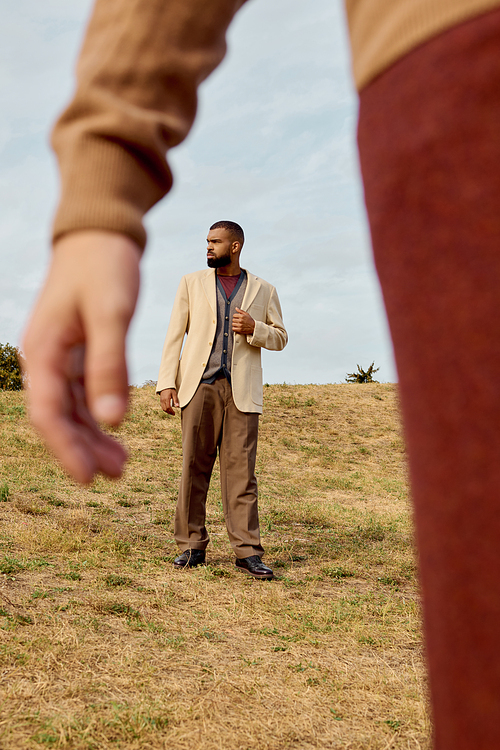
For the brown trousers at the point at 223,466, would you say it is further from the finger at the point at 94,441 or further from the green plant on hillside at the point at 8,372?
the green plant on hillside at the point at 8,372

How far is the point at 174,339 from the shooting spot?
13.5 feet

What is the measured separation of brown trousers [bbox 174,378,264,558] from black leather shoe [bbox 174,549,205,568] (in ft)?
0.12

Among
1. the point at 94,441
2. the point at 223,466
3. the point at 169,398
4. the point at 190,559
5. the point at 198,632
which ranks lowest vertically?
the point at 198,632

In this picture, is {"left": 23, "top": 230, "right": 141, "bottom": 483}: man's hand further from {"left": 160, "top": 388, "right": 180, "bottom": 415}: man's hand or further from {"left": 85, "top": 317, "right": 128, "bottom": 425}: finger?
{"left": 160, "top": 388, "right": 180, "bottom": 415}: man's hand

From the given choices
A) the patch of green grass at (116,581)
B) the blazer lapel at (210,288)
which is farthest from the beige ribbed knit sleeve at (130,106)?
the blazer lapel at (210,288)

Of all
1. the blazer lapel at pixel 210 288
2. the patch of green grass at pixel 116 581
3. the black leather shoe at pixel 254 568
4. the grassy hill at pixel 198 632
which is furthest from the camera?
the blazer lapel at pixel 210 288

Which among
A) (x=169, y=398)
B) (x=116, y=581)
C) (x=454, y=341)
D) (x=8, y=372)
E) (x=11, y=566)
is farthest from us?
(x=8, y=372)

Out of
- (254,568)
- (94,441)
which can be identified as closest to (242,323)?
(254,568)

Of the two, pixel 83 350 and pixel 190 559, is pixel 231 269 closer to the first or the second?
pixel 190 559

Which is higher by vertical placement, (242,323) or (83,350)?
(242,323)

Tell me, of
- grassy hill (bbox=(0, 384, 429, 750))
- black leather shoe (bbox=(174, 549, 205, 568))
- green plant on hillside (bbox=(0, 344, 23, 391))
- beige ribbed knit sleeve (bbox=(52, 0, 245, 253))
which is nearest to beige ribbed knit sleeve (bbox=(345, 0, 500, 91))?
beige ribbed knit sleeve (bbox=(52, 0, 245, 253))

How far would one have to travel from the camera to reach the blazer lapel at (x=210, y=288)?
Answer: 13.3ft

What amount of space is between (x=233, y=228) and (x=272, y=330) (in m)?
0.82

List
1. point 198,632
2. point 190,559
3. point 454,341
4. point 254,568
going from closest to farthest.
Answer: point 454,341 < point 198,632 < point 254,568 < point 190,559
